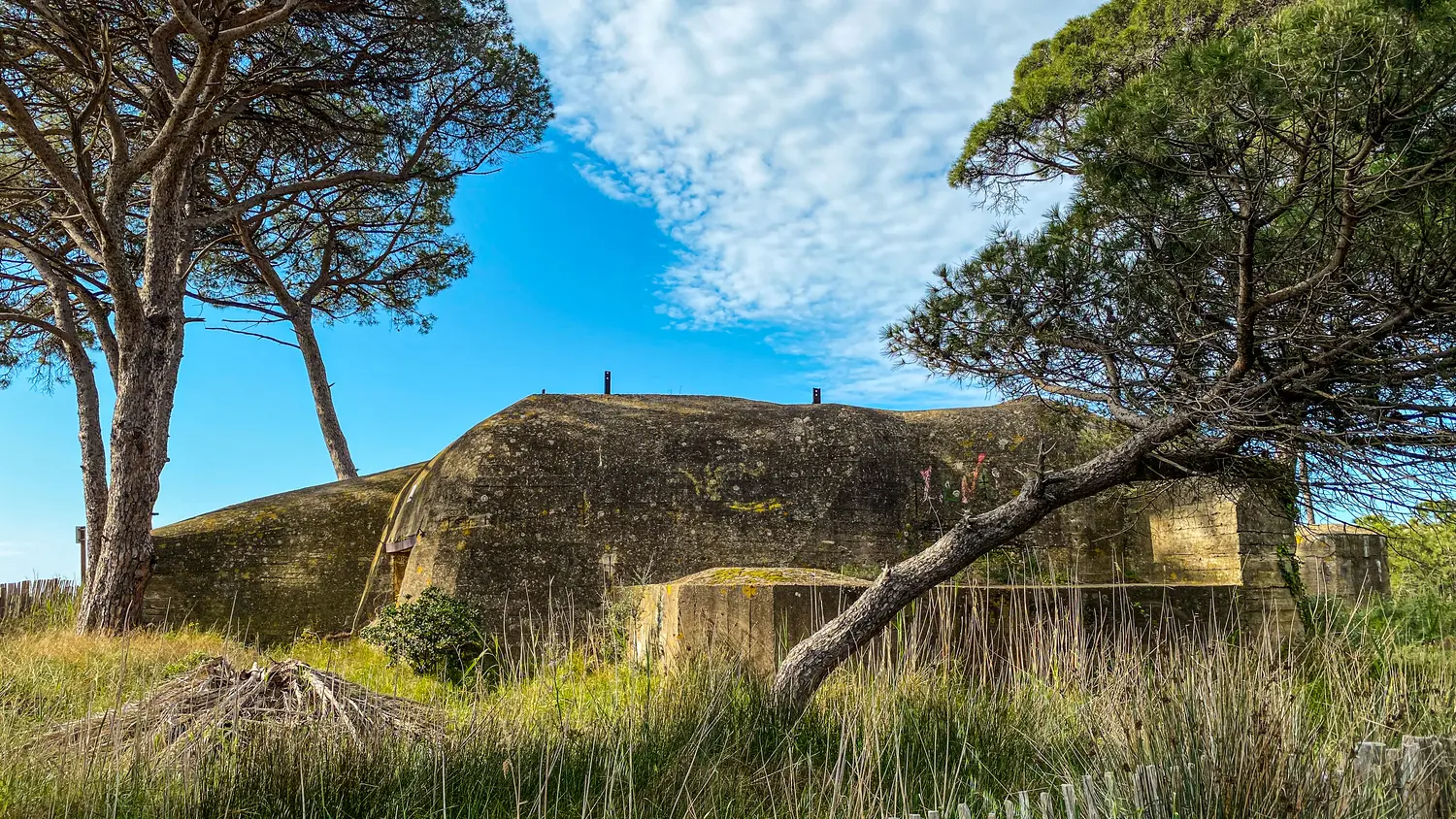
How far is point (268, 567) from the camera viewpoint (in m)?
9.95

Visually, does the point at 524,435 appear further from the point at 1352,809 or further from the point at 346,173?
the point at 1352,809

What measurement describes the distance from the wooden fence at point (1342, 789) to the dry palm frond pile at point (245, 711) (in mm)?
2267

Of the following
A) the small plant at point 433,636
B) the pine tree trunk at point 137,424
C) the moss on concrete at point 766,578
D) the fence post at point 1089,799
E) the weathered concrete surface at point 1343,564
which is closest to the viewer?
the fence post at point 1089,799

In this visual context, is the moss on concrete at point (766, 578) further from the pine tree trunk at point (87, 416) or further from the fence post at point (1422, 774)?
the pine tree trunk at point (87, 416)

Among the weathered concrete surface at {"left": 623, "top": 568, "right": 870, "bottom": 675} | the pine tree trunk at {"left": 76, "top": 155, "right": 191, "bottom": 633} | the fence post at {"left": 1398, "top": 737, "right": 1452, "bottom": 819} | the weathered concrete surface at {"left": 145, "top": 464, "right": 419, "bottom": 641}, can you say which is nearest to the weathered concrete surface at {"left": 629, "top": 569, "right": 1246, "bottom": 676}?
the weathered concrete surface at {"left": 623, "top": 568, "right": 870, "bottom": 675}

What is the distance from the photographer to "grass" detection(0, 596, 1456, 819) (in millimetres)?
2754

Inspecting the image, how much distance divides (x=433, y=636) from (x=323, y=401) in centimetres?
696

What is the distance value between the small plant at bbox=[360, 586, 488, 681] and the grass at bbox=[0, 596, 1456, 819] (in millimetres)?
2626

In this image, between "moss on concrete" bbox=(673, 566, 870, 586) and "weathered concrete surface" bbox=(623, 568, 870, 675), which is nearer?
"weathered concrete surface" bbox=(623, 568, 870, 675)

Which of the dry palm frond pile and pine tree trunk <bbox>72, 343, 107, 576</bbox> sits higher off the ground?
pine tree trunk <bbox>72, 343, 107, 576</bbox>

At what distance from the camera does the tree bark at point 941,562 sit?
15.2ft

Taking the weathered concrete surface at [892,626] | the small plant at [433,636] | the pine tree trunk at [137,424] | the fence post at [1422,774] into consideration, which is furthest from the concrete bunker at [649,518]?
the fence post at [1422,774]

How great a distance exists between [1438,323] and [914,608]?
3.11 meters

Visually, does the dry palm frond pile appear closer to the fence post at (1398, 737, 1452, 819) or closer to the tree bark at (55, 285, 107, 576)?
the fence post at (1398, 737, 1452, 819)
